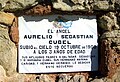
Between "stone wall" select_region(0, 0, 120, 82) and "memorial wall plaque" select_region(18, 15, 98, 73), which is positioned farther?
"memorial wall plaque" select_region(18, 15, 98, 73)

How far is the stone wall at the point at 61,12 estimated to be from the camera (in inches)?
196

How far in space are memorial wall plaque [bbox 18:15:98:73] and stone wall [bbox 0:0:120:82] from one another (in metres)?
0.09

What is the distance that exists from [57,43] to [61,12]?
46 centimetres

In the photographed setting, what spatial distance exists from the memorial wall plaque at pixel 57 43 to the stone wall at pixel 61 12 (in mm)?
94

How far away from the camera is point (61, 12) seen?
5098mm

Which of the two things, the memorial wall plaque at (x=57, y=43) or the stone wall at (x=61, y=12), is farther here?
the memorial wall plaque at (x=57, y=43)

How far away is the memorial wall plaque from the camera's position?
5098 millimetres

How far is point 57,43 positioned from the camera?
16.8 feet

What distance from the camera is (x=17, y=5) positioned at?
16.3 ft

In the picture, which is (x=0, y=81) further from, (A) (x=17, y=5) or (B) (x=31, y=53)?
(A) (x=17, y=5)

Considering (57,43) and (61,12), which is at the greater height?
(61,12)

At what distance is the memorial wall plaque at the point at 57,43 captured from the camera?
16.7ft

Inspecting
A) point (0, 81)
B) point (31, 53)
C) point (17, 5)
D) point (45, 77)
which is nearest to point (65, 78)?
point (45, 77)

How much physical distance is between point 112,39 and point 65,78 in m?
0.88
